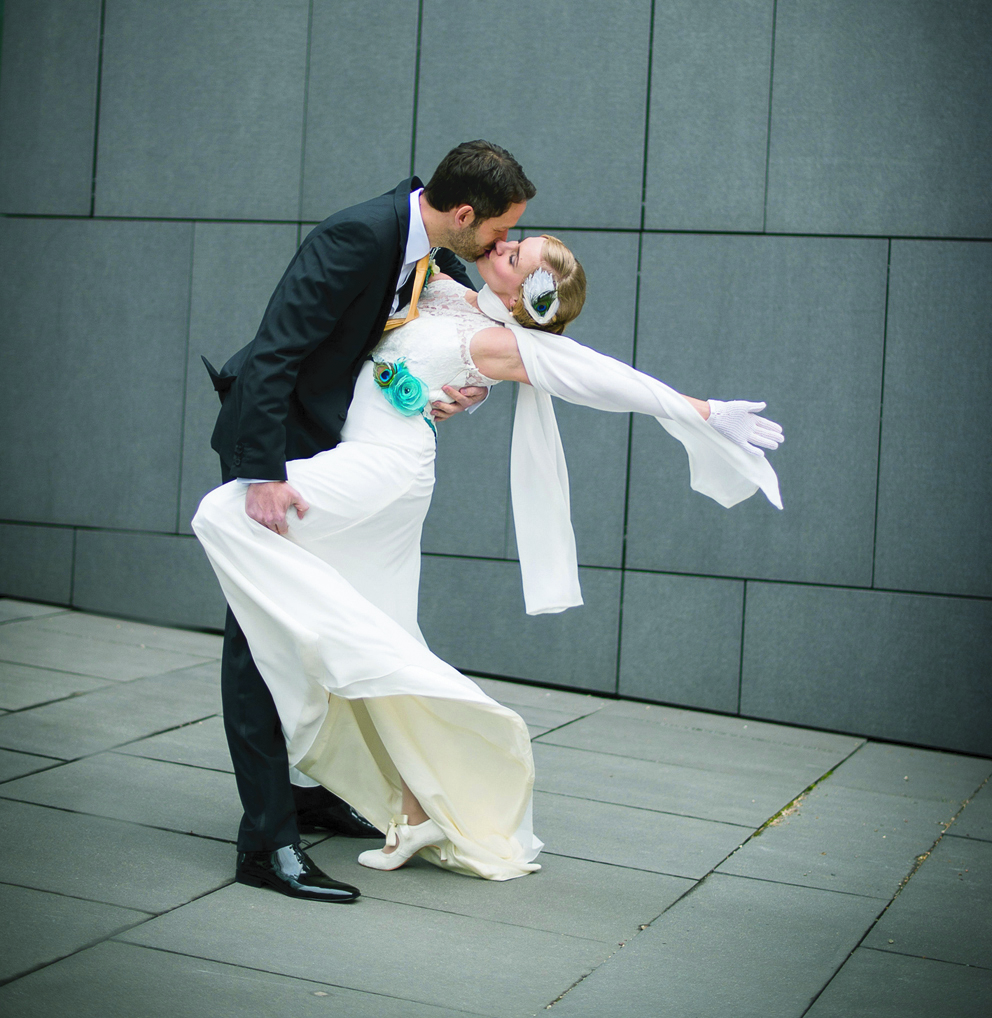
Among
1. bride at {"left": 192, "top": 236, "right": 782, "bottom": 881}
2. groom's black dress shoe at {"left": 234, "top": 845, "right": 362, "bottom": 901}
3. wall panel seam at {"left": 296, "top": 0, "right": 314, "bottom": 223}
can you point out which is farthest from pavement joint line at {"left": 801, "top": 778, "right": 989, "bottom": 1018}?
wall panel seam at {"left": 296, "top": 0, "right": 314, "bottom": 223}

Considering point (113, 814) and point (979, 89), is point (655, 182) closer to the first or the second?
point (979, 89)

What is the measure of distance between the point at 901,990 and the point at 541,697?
3.14m

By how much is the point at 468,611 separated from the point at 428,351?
2.97 m

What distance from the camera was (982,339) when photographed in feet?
18.3

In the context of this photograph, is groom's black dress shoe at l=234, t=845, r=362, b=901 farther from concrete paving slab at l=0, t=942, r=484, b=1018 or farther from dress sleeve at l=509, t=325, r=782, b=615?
dress sleeve at l=509, t=325, r=782, b=615

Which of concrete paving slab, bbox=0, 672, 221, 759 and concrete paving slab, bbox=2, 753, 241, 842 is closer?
concrete paving slab, bbox=2, 753, 241, 842

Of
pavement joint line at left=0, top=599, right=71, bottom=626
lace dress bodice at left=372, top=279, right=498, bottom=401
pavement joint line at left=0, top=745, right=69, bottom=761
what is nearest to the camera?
lace dress bodice at left=372, top=279, right=498, bottom=401

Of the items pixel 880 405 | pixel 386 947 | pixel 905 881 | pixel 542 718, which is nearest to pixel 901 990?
pixel 905 881

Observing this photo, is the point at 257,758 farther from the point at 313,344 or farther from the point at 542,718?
the point at 542,718

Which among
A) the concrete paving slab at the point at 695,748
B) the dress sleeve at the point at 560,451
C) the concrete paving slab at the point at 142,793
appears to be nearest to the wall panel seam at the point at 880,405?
the concrete paving slab at the point at 695,748

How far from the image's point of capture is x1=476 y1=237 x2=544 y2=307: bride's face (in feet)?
11.5

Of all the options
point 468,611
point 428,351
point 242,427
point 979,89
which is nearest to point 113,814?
point 242,427

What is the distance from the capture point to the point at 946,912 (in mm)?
3654

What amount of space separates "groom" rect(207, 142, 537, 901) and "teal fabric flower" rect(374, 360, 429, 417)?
8cm
